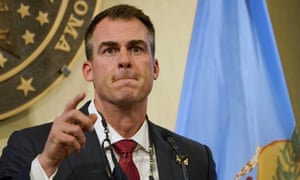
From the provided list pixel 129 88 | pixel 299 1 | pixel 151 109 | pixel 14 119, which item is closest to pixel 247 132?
pixel 151 109

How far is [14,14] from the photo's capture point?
1.70 metres

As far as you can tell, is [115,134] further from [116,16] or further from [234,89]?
[234,89]

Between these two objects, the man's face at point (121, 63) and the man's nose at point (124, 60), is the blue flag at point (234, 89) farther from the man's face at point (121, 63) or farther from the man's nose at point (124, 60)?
the man's nose at point (124, 60)

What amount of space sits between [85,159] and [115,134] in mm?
118

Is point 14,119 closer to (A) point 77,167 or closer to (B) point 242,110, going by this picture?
(A) point 77,167

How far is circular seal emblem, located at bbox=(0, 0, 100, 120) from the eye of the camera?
1.68 meters

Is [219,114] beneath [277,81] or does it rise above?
beneath

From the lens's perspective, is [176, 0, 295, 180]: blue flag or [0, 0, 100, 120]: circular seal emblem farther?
[176, 0, 295, 180]: blue flag

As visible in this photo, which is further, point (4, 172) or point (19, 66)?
point (19, 66)

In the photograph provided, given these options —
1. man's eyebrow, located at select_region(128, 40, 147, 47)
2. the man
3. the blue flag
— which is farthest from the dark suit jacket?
the blue flag

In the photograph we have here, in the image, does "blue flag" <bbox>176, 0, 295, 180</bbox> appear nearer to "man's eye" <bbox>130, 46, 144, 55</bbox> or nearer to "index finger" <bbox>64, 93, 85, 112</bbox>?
"man's eye" <bbox>130, 46, 144, 55</bbox>

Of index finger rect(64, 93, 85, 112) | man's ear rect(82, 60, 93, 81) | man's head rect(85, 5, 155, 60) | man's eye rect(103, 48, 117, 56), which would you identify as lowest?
index finger rect(64, 93, 85, 112)

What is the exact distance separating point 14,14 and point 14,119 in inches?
15.4

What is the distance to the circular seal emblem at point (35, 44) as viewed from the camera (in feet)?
5.52
